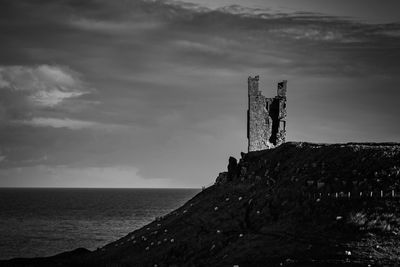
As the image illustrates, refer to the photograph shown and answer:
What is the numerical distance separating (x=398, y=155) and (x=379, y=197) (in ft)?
17.7

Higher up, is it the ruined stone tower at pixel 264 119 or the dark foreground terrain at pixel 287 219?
the ruined stone tower at pixel 264 119

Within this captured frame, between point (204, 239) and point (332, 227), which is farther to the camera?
point (204, 239)

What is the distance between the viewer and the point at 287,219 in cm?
3847

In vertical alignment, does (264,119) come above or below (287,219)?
above

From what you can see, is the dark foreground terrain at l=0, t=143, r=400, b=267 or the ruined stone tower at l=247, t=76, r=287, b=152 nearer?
the dark foreground terrain at l=0, t=143, r=400, b=267

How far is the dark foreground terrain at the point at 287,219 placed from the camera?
33.2 metres

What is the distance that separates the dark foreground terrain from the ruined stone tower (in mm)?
10106

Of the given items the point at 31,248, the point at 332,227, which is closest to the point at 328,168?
the point at 332,227

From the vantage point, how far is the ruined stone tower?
6475 cm

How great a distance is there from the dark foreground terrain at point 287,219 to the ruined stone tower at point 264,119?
1011 centimetres

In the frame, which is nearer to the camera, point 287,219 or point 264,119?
point 287,219

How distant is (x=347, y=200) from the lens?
3769cm

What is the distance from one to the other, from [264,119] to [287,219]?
27.8 metres

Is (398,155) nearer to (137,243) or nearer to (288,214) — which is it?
(288,214)
